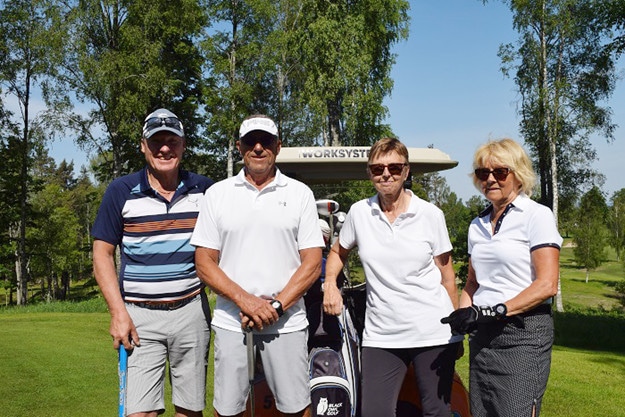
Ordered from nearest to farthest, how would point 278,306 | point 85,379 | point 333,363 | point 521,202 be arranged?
point 521,202
point 278,306
point 333,363
point 85,379

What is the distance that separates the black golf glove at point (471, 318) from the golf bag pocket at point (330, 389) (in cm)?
68

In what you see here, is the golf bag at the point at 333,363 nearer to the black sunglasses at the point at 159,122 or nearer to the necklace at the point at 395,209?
the necklace at the point at 395,209

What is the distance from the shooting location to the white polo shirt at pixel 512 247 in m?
2.53

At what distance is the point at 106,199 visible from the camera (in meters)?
3.18

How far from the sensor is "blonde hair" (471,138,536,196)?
267 centimetres

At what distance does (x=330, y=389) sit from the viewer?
2.93 m

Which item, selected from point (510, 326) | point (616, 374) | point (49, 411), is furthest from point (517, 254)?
point (616, 374)

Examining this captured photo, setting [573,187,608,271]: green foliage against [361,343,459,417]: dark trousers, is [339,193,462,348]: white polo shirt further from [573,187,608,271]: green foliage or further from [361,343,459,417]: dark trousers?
[573,187,608,271]: green foliage

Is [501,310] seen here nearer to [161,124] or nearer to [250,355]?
[250,355]

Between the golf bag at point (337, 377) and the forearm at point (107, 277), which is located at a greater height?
the forearm at point (107, 277)

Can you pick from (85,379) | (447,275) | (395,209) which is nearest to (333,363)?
(447,275)

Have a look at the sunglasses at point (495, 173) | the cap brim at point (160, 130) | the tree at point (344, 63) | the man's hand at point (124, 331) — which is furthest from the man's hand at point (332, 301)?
the tree at point (344, 63)

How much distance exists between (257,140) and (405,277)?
1005mm

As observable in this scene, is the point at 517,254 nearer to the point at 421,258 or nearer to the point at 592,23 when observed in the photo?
the point at 421,258
